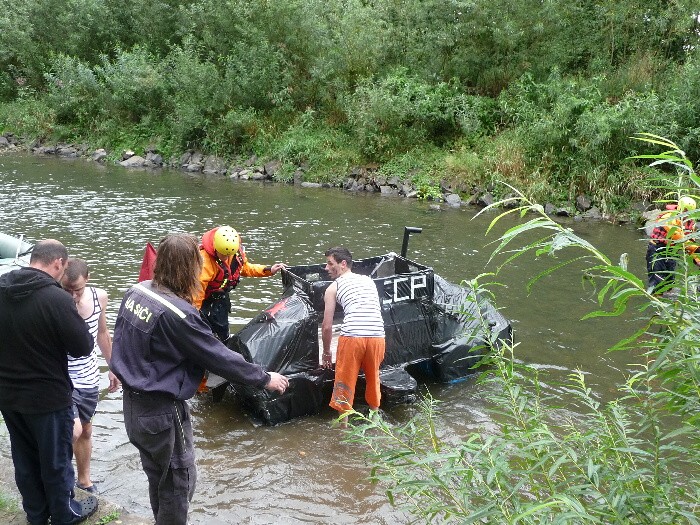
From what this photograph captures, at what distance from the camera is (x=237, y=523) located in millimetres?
4598

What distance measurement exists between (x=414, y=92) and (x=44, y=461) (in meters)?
18.4

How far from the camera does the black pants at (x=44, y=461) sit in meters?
3.64

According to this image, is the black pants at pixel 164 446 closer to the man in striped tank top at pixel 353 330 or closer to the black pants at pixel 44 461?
the black pants at pixel 44 461

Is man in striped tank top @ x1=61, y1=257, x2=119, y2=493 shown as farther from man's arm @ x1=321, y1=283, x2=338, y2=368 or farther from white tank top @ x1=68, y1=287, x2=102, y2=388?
man's arm @ x1=321, y1=283, x2=338, y2=368

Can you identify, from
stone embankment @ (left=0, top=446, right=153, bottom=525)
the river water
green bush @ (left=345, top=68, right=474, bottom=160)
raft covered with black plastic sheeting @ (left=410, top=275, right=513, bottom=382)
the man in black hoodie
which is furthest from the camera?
green bush @ (left=345, top=68, right=474, bottom=160)

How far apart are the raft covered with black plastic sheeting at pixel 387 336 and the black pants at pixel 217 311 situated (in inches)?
16.6

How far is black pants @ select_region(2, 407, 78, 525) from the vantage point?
364 cm

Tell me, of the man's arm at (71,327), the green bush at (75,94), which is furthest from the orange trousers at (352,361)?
the green bush at (75,94)

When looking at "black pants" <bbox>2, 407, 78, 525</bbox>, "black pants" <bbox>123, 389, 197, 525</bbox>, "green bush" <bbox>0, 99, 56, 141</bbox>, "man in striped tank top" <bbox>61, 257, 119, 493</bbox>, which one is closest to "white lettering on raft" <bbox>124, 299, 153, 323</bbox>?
"black pants" <bbox>123, 389, 197, 525</bbox>

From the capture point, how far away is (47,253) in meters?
3.58

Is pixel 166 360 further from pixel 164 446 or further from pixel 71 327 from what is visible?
pixel 71 327

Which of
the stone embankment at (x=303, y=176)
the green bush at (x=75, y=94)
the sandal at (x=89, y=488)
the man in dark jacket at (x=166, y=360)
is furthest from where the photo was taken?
the green bush at (x=75, y=94)

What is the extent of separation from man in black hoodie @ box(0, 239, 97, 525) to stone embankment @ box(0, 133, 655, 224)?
12.2m

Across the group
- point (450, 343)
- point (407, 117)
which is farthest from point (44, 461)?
point (407, 117)
